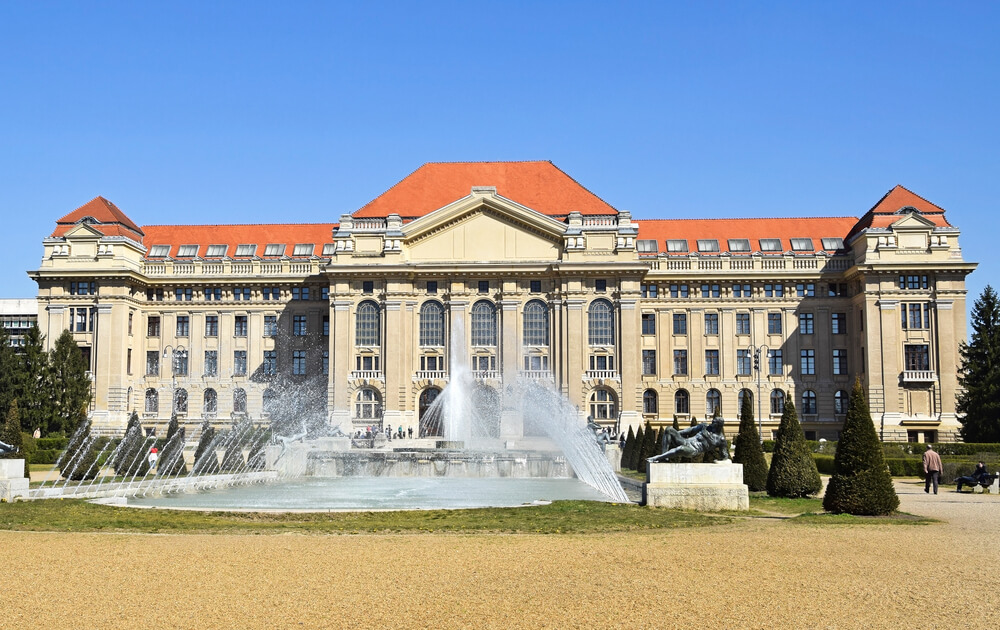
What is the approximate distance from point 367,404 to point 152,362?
58.0 feet

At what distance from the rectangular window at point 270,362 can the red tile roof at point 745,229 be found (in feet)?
92.1

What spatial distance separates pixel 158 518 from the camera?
20562 millimetres

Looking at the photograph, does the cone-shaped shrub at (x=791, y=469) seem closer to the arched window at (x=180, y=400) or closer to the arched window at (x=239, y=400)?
the arched window at (x=239, y=400)

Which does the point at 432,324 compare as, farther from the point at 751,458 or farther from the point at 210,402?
the point at 751,458

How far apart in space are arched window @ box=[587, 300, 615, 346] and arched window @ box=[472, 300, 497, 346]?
21.0 ft

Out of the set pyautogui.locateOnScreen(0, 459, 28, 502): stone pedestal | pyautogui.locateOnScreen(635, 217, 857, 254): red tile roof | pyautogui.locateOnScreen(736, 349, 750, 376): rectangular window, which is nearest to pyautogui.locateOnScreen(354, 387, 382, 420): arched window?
pyautogui.locateOnScreen(635, 217, 857, 254): red tile roof

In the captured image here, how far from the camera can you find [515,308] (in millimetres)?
64812

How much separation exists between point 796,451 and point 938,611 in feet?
48.8

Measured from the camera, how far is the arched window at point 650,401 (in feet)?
223

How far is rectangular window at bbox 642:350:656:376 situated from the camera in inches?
2689

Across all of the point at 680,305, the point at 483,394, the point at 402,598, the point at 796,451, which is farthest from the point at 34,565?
the point at 680,305

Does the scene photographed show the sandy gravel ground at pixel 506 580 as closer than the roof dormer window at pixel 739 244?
Yes

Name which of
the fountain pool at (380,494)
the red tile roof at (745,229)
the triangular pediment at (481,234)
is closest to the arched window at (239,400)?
the triangular pediment at (481,234)

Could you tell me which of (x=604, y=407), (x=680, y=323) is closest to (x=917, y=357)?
(x=680, y=323)
